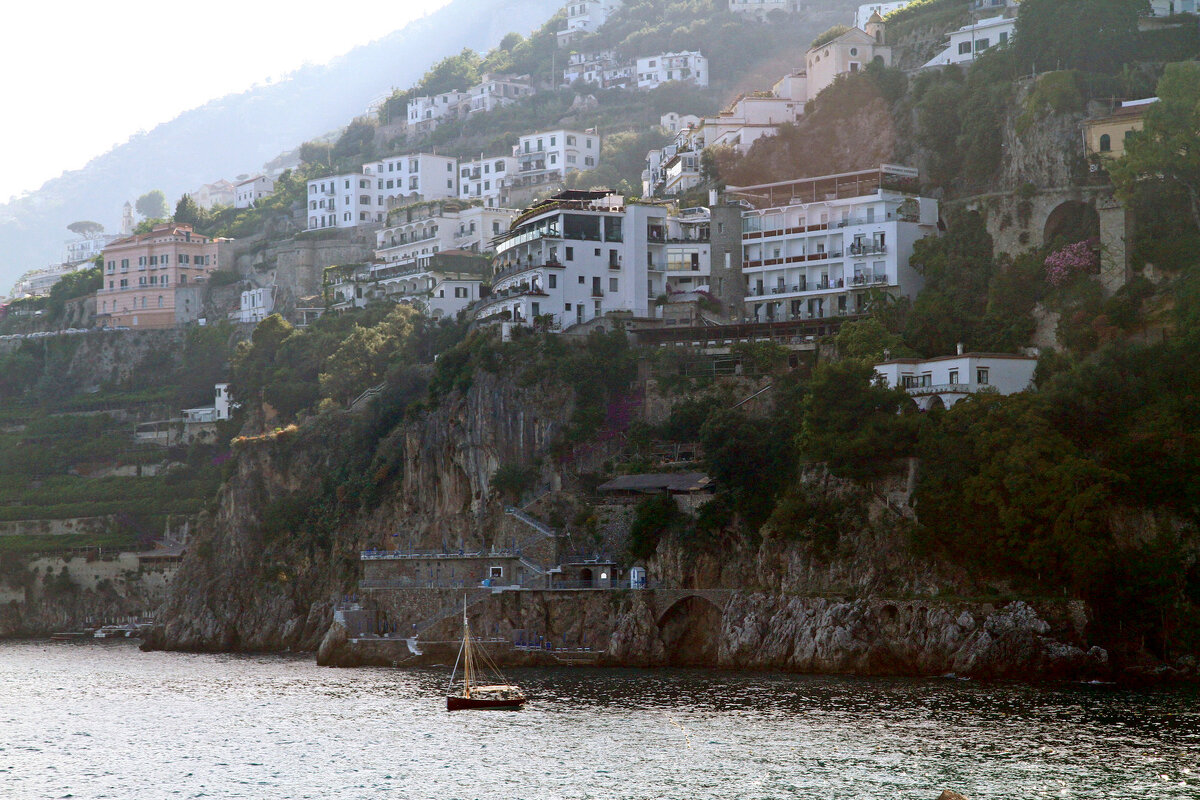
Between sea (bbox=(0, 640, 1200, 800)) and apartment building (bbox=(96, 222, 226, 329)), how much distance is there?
7155cm

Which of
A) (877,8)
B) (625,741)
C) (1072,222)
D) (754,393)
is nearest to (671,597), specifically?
(754,393)

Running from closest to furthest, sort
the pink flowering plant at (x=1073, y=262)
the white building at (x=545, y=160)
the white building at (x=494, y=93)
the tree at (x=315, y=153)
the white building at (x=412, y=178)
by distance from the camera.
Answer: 1. the pink flowering plant at (x=1073, y=262)
2. the white building at (x=545, y=160)
3. the white building at (x=412, y=178)
4. the white building at (x=494, y=93)
5. the tree at (x=315, y=153)

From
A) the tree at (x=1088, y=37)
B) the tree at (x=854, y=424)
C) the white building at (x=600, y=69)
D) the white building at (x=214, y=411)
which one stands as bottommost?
the tree at (x=854, y=424)

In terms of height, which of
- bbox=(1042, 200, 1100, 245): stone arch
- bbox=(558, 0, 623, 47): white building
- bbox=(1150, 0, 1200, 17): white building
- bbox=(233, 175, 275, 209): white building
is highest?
bbox=(558, 0, 623, 47): white building

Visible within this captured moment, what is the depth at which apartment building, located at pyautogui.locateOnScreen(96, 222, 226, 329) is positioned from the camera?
5389 inches

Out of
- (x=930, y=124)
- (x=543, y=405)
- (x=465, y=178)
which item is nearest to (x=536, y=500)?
(x=543, y=405)

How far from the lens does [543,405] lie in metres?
84.4

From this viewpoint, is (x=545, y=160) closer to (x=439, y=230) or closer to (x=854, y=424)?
(x=439, y=230)

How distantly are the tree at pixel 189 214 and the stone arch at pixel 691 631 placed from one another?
9265 cm

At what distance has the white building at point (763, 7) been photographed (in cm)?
16250

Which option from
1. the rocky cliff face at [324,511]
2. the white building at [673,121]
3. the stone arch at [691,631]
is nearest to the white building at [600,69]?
the white building at [673,121]

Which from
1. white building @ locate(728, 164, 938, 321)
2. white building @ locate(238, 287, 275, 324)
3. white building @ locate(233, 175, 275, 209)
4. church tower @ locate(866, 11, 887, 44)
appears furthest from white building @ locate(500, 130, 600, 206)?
white building @ locate(728, 164, 938, 321)

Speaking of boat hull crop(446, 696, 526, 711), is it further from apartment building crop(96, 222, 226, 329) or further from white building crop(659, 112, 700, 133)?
white building crop(659, 112, 700, 133)

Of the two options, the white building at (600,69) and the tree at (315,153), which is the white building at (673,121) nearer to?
the white building at (600,69)
